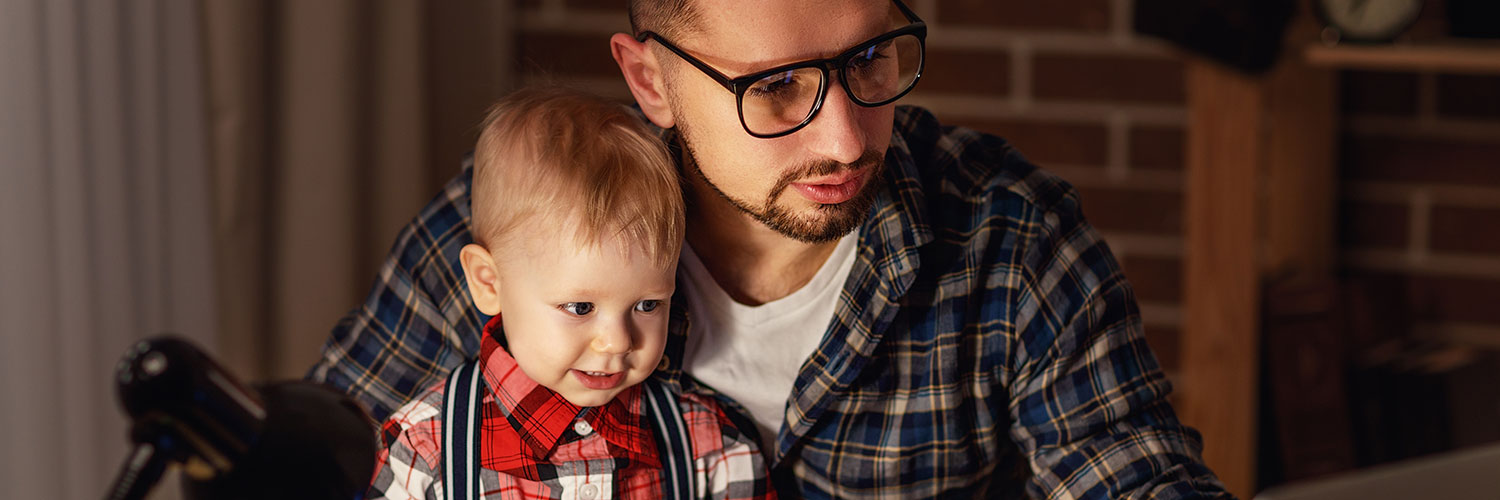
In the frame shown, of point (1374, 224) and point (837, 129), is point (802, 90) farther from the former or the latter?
point (1374, 224)

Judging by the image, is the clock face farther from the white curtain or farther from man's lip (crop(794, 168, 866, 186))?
the white curtain

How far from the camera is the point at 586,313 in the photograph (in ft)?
3.28

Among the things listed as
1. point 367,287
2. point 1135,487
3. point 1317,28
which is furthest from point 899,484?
point 367,287

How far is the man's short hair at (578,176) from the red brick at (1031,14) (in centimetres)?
121

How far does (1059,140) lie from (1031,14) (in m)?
0.22

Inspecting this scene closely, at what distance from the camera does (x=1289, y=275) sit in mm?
2119

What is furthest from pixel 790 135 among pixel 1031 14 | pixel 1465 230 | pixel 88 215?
pixel 1465 230

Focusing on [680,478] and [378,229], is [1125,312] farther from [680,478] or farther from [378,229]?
[378,229]

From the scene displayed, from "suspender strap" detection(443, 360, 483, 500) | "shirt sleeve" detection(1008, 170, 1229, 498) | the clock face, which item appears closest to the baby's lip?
"suspender strap" detection(443, 360, 483, 500)

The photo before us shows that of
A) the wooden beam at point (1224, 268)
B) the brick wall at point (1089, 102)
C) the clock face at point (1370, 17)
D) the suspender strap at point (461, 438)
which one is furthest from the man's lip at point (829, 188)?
the brick wall at point (1089, 102)

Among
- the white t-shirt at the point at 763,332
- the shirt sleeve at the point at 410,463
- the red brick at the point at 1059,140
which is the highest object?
the red brick at the point at 1059,140

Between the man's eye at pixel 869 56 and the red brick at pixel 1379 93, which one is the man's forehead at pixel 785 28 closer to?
the man's eye at pixel 869 56

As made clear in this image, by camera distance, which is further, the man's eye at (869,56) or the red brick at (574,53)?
the red brick at (574,53)

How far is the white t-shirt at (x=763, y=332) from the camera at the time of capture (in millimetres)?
1176
